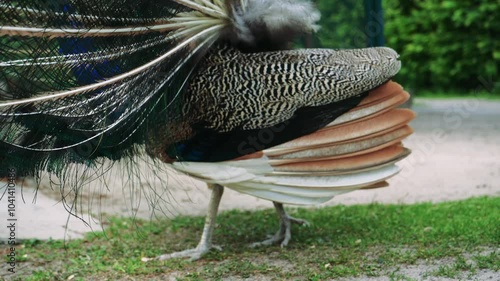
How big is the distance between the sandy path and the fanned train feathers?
63 cm

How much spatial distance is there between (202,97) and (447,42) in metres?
11.5

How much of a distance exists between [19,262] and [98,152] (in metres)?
1.39

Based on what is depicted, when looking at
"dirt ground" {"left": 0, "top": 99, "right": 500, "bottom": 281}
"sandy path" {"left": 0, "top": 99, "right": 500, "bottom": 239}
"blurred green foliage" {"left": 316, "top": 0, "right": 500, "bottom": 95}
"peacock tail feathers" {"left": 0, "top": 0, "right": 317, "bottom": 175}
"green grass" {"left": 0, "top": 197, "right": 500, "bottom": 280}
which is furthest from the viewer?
"blurred green foliage" {"left": 316, "top": 0, "right": 500, "bottom": 95}

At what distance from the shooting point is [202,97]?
159 inches

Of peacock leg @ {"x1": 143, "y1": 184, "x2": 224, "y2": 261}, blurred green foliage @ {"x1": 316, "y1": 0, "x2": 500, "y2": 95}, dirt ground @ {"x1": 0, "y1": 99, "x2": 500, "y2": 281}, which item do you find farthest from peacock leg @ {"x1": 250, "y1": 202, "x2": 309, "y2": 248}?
blurred green foliage @ {"x1": 316, "y1": 0, "x2": 500, "y2": 95}

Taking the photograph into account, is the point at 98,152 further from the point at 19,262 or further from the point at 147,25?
the point at 19,262

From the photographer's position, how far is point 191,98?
159 inches

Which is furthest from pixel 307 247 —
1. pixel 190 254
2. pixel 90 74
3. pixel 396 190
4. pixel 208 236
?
pixel 396 190

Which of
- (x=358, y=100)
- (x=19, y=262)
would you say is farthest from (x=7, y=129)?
(x=358, y=100)

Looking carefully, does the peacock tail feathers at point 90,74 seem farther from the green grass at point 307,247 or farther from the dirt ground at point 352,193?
the green grass at point 307,247

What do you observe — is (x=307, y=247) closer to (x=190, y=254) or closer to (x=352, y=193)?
(x=190, y=254)

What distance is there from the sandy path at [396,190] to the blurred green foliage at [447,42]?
430cm

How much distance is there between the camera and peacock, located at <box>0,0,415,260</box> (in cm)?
344

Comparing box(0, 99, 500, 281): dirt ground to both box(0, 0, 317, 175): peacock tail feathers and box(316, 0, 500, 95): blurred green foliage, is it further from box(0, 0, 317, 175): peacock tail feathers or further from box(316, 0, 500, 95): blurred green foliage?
box(316, 0, 500, 95): blurred green foliage
